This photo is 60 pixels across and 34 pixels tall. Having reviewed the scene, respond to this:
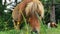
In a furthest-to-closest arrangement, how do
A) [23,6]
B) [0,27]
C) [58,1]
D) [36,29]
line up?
[58,1] < [0,27] < [23,6] < [36,29]

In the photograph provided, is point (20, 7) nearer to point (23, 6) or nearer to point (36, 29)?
point (23, 6)

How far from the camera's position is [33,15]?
4859mm

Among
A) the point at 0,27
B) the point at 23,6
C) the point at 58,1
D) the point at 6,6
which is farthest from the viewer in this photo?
the point at 58,1

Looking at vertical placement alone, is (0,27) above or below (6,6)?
below

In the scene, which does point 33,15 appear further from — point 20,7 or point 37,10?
point 20,7

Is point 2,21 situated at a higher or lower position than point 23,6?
lower

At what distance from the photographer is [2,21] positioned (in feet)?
26.1

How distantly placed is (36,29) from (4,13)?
3768 mm

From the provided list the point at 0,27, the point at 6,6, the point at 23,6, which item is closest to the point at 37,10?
the point at 23,6

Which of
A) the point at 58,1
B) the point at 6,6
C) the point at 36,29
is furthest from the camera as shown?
the point at 58,1

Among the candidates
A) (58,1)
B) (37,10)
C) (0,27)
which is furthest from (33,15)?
(58,1)

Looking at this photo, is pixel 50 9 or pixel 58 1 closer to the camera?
pixel 50 9

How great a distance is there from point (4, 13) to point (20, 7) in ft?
10.00

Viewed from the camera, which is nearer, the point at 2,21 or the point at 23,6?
the point at 23,6
